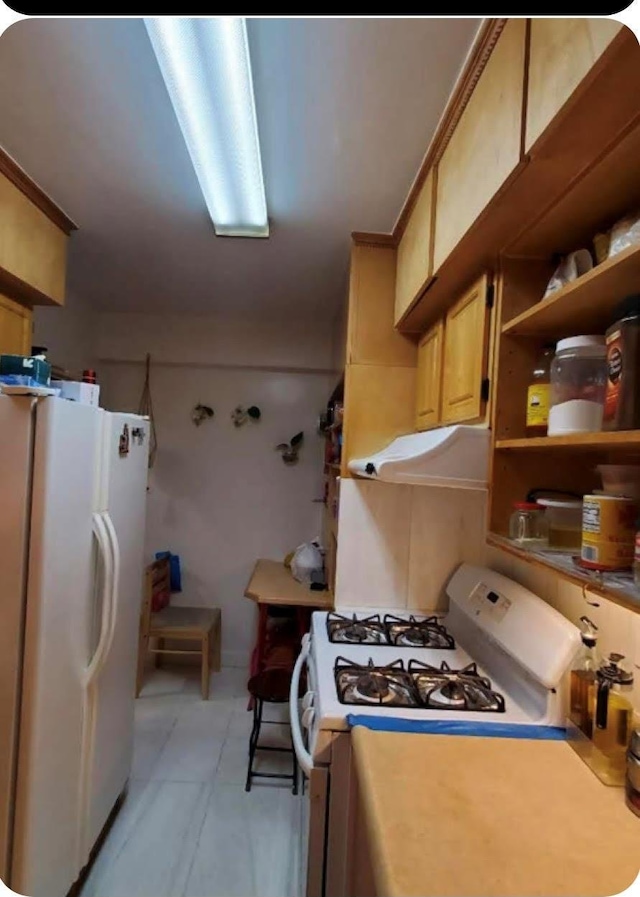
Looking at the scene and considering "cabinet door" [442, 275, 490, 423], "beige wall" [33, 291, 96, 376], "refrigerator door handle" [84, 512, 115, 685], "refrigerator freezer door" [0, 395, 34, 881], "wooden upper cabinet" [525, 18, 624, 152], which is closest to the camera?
"wooden upper cabinet" [525, 18, 624, 152]

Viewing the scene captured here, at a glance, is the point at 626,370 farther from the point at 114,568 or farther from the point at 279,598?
the point at 279,598

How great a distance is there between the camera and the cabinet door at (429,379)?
1.92m

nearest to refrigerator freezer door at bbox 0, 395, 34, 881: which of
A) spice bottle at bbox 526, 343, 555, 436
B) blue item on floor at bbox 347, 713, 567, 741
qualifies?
blue item on floor at bbox 347, 713, 567, 741

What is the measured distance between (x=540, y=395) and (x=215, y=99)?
3.66ft

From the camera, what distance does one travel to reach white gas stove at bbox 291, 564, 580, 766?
1.28 metres

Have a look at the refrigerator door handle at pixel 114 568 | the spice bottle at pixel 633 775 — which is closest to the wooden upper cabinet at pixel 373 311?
the refrigerator door handle at pixel 114 568

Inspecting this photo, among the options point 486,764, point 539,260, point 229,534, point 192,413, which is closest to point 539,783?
point 486,764

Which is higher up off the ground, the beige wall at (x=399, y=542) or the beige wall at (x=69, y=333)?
the beige wall at (x=69, y=333)

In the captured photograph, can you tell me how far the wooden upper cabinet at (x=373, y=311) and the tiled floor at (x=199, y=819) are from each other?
6.41ft

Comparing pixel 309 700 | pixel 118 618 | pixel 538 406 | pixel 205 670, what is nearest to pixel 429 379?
pixel 538 406

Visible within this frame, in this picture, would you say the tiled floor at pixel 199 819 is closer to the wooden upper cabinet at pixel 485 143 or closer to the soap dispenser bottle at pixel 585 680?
the soap dispenser bottle at pixel 585 680

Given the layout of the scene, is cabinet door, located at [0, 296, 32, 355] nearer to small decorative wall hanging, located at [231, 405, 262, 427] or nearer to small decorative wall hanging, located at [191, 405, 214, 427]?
small decorative wall hanging, located at [191, 405, 214, 427]

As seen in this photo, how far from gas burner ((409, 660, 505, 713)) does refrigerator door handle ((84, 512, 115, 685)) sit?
3.18 feet

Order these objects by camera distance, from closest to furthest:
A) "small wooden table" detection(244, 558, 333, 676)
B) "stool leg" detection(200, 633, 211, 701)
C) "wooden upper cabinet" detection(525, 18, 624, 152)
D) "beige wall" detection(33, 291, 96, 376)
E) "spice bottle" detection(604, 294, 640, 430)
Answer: "wooden upper cabinet" detection(525, 18, 624, 152) < "spice bottle" detection(604, 294, 640, 430) < "small wooden table" detection(244, 558, 333, 676) < "beige wall" detection(33, 291, 96, 376) < "stool leg" detection(200, 633, 211, 701)
